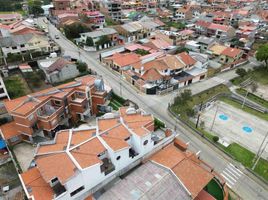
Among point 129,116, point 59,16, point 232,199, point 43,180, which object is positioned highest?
point 59,16

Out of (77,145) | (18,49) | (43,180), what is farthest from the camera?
(18,49)

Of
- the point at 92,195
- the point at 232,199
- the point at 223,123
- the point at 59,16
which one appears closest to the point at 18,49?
the point at 59,16

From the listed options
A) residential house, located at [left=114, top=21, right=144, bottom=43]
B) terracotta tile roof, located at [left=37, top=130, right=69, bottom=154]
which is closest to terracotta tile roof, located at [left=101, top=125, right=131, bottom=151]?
terracotta tile roof, located at [left=37, top=130, right=69, bottom=154]

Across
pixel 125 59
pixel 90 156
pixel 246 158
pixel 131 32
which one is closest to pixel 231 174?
pixel 246 158

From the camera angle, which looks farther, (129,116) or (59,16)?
(59,16)

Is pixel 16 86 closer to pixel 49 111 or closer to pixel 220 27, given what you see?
pixel 49 111

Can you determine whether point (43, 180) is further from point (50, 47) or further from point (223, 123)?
A: point (50, 47)

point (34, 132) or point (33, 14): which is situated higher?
point (33, 14)

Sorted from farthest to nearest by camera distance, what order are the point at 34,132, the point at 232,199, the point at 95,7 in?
the point at 95,7, the point at 34,132, the point at 232,199
